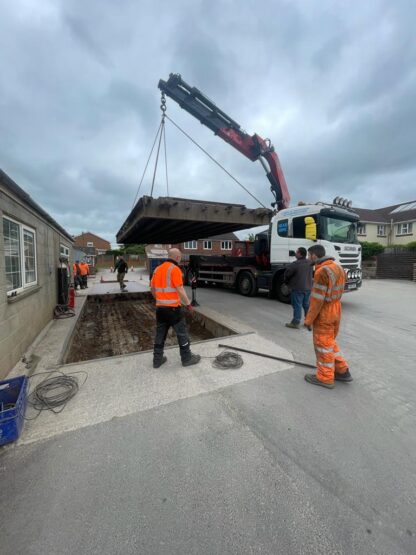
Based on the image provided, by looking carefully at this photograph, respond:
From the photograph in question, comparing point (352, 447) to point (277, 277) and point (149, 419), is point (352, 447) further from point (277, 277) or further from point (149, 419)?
point (277, 277)

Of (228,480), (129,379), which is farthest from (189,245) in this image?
(228,480)

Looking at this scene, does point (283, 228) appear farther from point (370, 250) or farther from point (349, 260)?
point (370, 250)

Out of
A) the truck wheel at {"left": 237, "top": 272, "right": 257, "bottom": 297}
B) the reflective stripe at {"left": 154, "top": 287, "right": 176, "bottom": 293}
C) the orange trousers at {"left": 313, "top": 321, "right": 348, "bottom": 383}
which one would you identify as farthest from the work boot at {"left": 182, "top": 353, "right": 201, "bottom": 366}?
the truck wheel at {"left": 237, "top": 272, "right": 257, "bottom": 297}

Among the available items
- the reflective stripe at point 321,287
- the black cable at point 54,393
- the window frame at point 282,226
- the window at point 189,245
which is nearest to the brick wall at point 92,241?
the window at point 189,245

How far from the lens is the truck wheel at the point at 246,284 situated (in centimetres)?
999

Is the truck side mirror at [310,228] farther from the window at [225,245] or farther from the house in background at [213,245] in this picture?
the window at [225,245]

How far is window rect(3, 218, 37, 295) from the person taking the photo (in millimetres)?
3729

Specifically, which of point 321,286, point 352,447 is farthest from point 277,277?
point 352,447

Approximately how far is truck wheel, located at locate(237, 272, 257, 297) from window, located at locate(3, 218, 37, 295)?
726cm

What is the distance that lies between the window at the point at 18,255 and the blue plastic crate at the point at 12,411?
5.37 ft

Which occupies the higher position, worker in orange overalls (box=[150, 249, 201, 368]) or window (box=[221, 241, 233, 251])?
window (box=[221, 241, 233, 251])

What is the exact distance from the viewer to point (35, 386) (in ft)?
9.80

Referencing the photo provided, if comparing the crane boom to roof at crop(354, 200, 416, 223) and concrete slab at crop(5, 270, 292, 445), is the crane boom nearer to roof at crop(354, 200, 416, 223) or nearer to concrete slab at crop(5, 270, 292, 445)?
concrete slab at crop(5, 270, 292, 445)

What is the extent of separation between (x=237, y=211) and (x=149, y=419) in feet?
16.7
